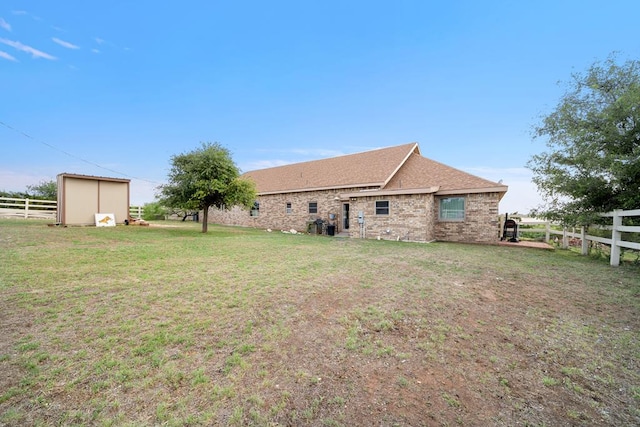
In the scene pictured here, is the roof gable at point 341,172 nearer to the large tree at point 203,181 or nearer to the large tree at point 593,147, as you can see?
the large tree at point 203,181

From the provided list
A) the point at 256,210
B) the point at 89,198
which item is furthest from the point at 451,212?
the point at 89,198

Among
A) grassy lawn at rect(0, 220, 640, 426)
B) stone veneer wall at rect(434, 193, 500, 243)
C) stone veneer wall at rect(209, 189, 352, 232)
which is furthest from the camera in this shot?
stone veneer wall at rect(209, 189, 352, 232)

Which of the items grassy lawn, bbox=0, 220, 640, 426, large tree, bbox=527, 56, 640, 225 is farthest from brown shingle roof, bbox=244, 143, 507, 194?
grassy lawn, bbox=0, 220, 640, 426

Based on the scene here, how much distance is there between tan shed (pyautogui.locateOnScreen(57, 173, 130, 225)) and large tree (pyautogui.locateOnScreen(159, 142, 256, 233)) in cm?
442

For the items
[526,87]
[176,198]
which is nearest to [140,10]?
[176,198]

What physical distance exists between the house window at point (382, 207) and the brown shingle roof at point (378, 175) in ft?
2.93

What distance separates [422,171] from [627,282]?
11.6 meters

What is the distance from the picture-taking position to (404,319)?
3.69 metres

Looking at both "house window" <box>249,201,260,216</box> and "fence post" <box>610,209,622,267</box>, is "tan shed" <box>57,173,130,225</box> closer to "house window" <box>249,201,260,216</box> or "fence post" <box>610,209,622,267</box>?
"house window" <box>249,201,260,216</box>

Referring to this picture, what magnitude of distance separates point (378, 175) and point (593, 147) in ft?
32.2

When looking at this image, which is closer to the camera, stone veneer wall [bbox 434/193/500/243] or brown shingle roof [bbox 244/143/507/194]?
stone veneer wall [bbox 434/193/500/243]

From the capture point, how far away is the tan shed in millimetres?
14914

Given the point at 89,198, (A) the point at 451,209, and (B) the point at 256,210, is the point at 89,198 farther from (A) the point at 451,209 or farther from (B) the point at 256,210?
(A) the point at 451,209

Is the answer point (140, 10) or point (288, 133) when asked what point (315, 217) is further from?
point (140, 10)
